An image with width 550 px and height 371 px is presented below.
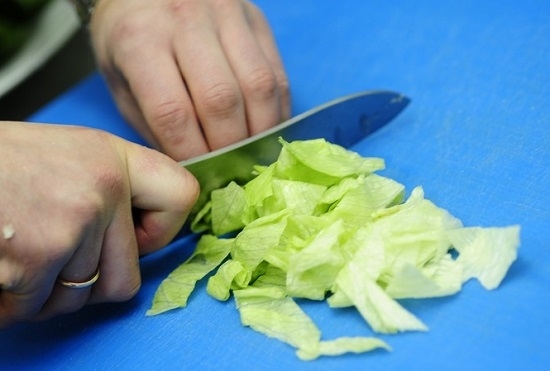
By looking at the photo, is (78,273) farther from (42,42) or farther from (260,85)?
(42,42)

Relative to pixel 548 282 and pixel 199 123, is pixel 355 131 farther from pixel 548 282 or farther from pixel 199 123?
pixel 548 282

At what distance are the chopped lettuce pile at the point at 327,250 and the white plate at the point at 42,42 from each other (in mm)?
908

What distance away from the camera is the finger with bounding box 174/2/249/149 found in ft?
4.42

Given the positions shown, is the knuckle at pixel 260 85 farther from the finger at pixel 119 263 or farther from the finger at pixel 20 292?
the finger at pixel 20 292

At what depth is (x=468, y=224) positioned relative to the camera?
1.16 m

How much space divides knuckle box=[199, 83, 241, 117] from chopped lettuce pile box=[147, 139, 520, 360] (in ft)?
0.43

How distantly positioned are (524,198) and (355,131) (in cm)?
40

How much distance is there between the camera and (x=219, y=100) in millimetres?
1343

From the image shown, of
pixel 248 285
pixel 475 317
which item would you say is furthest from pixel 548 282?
pixel 248 285

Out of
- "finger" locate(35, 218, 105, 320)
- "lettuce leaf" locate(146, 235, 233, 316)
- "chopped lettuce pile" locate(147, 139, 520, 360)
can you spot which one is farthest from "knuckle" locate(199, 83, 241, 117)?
"finger" locate(35, 218, 105, 320)

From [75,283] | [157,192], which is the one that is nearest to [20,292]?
[75,283]

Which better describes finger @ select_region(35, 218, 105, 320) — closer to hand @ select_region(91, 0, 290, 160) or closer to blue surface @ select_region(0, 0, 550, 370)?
blue surface @ select_region(0, 0, 550, 370)

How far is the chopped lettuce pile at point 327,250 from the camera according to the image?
1026 mm

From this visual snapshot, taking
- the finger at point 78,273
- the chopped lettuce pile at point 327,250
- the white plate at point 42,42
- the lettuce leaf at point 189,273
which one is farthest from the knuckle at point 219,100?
the white plate at point 42,42
